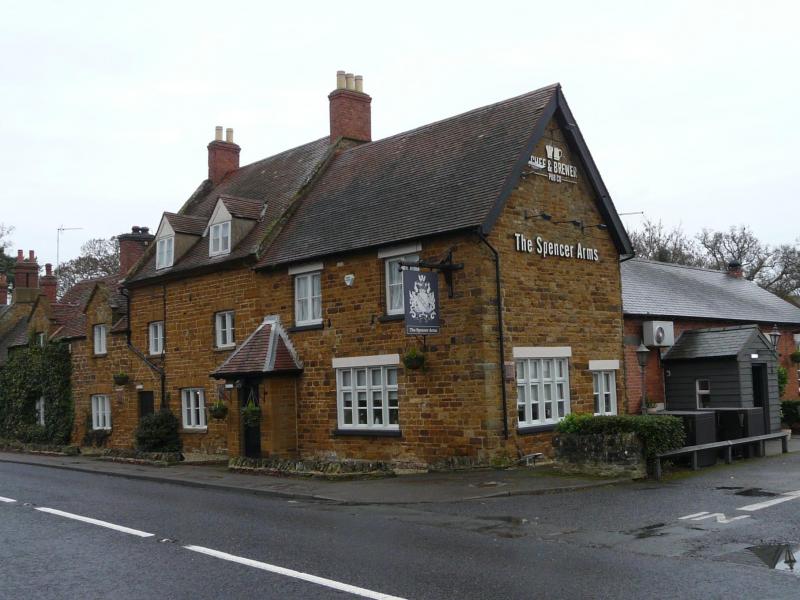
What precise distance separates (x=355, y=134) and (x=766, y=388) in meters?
14.9

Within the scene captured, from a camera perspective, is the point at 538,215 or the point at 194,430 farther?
the point at 194,430

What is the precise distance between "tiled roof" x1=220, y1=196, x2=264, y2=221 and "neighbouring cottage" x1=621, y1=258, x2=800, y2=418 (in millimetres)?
11698

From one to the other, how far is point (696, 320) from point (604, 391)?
7862mm

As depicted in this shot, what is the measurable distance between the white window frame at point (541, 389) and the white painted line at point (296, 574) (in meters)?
10.0

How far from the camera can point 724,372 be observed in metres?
23.7

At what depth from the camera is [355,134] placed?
26500 millimetres

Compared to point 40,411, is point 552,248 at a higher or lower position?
higher

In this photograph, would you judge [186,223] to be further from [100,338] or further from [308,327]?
→ [308,327]

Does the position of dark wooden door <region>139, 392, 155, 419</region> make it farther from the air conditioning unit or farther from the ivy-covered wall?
the air conditioning unit

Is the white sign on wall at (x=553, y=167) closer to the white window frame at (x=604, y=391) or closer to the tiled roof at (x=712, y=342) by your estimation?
the white window frame at (x=604, y=391)

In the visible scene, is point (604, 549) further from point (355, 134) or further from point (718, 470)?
point (355, 134)

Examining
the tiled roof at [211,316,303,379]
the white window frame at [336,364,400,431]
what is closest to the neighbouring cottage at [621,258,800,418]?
the white window frame at [336,364,400,431]

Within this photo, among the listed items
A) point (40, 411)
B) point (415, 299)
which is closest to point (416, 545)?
point (415, 299)

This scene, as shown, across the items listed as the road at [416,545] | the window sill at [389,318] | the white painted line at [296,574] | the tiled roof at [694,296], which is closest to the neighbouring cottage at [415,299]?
the window sill at [389,318]
